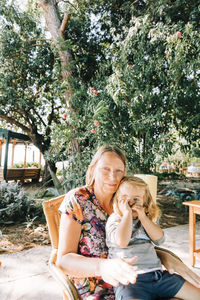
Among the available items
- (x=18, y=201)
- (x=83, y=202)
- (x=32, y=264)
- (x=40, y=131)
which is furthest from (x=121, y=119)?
(x=40, y=131)

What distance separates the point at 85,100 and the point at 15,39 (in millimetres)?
3301

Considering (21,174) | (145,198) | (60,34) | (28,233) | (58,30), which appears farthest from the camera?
(21,174)

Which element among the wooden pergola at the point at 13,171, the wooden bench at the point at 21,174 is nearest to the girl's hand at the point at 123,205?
the wooden pergola at the point at 13,171

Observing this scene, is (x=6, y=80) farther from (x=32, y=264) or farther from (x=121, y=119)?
(x=32, y=264)

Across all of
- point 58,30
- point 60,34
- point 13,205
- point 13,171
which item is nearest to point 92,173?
point 13,205

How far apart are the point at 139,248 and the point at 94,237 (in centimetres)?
27

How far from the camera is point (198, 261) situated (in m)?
3.24

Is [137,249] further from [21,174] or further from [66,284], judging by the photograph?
[21,174]

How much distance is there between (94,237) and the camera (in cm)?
135

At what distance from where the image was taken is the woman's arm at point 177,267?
123 cm

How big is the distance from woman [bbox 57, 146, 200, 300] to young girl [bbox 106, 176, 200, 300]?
0.24 ft

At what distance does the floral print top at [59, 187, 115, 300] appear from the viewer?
1.30m

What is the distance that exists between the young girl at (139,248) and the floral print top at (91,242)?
7 cm

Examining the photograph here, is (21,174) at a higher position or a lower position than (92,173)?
lower
